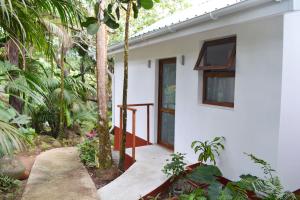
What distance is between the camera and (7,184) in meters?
5.92

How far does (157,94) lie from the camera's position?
7859 mm

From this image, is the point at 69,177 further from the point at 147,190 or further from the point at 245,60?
the point at 245,60

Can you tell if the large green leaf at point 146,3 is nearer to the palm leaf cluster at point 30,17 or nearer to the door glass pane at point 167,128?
the palm leaf cluster at point 30,17

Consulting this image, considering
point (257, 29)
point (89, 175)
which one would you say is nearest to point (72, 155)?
point (89, 175)

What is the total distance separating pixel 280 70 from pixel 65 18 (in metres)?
2.96

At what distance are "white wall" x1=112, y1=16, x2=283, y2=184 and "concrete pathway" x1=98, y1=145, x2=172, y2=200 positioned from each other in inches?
29.4

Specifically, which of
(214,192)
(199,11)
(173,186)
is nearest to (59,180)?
(173,186)

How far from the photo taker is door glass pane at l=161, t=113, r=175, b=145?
7.26 metres

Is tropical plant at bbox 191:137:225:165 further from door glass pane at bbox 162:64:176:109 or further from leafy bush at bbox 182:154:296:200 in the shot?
door glass pane at bbox 162:64:176:109

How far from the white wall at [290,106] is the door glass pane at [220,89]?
43.5 inches

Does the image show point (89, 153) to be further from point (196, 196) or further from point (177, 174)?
point (196, 196)

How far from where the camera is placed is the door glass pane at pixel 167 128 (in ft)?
23.8

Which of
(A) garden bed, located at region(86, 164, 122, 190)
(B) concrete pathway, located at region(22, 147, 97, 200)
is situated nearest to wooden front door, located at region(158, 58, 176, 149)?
(A) garden bed, located at region(86, 164, 122, 190)

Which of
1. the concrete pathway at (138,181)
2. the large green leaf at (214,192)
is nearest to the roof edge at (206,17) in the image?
the large green leaf at (214,192)
